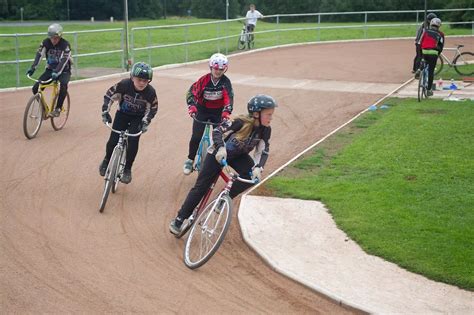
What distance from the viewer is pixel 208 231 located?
27.8ft

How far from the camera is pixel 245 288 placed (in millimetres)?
7766

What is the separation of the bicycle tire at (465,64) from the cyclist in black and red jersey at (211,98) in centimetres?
1610

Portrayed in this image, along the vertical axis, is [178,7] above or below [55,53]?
below

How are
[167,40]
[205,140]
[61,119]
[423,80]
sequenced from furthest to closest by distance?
[167,40] → [423,80] → [61,119] → [205,140]

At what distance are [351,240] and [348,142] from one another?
5.91m

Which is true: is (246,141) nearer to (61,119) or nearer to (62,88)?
(62,88)

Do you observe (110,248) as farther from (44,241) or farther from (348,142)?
(348,142)

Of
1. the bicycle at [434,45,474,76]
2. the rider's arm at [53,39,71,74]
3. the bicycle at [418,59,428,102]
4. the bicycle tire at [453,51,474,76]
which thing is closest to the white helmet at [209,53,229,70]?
the rider's arm at [53,39,71,74]

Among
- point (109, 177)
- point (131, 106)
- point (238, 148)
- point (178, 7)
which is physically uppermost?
point (131, 106)

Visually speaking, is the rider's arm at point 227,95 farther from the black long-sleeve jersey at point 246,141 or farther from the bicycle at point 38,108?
the bicycle at point 38,108

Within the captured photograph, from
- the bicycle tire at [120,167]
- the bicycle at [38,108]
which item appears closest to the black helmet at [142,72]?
the bicycle tire at [120,167]

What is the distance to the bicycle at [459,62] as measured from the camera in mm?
25797

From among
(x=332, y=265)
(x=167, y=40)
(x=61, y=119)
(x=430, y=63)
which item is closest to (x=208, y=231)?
(x=332, y=265)

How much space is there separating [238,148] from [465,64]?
809 inches
